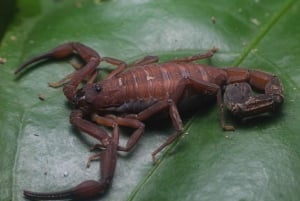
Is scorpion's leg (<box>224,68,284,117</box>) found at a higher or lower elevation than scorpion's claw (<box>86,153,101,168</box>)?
higher

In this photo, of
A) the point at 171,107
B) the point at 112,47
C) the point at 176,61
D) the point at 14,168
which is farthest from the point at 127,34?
the point at 14,168

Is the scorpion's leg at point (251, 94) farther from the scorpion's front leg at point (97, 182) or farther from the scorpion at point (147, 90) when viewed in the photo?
the scorpion's front leg at point (97, 182)

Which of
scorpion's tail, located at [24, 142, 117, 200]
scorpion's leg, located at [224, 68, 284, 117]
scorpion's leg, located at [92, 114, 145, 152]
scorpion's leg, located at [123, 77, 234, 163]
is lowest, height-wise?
scorpion's tail, located at [24, 142, 117, 200]

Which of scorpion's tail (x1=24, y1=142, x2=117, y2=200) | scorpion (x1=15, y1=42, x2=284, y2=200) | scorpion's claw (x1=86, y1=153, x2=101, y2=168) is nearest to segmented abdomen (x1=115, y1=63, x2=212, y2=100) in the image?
scorpion (x1=15, y1=42, x2=284, y2=200)

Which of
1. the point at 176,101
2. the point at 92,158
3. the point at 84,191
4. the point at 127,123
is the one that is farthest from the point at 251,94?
the point at 84,191

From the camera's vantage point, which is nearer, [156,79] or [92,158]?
[92,158]

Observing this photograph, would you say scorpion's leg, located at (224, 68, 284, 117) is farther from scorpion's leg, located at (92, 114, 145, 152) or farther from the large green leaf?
scorpion's leg, located at (92, 114, 145, 152)

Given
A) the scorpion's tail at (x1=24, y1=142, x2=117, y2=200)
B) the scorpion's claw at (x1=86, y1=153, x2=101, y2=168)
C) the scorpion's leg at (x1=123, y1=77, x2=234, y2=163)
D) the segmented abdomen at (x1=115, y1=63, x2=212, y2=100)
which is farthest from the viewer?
the segmented abdomen at (x1=115, y1=63, x2=212, y2=100)

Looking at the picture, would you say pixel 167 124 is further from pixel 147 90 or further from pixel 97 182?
pixel 97 182
